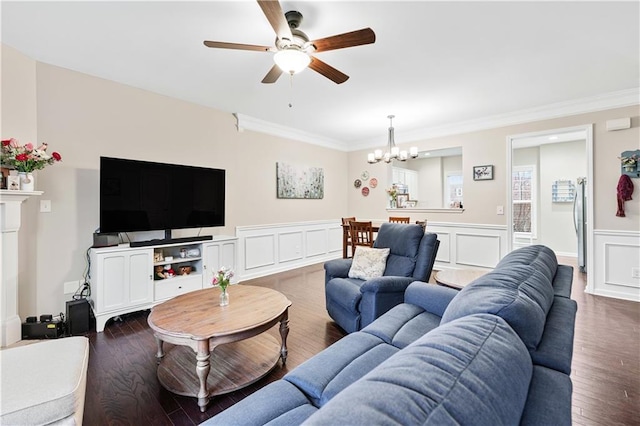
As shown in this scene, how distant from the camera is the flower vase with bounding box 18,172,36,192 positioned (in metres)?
Result: 2.64

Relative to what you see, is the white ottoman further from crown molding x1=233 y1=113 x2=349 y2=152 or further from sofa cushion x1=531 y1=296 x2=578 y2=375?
crown molding x1=233 y1=113 x2=349 y2=152

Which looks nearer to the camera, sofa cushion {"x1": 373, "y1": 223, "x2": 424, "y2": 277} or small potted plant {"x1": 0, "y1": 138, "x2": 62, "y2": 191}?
small potted plant {"x1": 0, "y1": 138, "x2": 62, "y2": 191}

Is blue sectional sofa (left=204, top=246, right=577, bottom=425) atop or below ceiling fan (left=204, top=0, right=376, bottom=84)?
below

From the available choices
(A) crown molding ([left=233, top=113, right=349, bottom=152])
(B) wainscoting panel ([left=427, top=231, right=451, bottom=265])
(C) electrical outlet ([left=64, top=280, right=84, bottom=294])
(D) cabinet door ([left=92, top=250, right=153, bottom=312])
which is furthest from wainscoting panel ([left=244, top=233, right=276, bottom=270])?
(B) wainscoting panel ([left=427, top=231, right=451, bottom=265])

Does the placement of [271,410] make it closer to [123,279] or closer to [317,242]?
[123,279]

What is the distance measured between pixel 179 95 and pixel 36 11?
5.43 feet

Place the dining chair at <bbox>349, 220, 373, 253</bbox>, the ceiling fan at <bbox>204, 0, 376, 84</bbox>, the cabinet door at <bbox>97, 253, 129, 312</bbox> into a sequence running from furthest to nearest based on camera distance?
1. the dining chair at <bbox>349, 220, 373, 253</bbox>
2. the cabinet door at <bbox>97, 253, 129, 312</bbox>
3. the ceiling fan at <bbox>204, 0, 376, 84</bbox>

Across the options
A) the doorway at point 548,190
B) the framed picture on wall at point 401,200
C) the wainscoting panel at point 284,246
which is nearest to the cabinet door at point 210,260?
the wainscoting panel at point 284,246

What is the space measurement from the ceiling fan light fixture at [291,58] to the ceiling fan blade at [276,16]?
90mm

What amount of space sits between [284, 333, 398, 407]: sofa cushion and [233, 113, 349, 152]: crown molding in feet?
13.2

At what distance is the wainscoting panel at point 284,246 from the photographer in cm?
481

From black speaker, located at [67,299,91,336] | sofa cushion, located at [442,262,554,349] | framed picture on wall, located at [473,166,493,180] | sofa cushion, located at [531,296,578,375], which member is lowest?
black speaker, located at [67,299,91,336]

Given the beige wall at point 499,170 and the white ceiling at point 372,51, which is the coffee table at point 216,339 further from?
the beige wall at point 499,170

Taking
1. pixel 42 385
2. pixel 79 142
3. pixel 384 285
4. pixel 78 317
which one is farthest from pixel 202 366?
pixel 79 142
